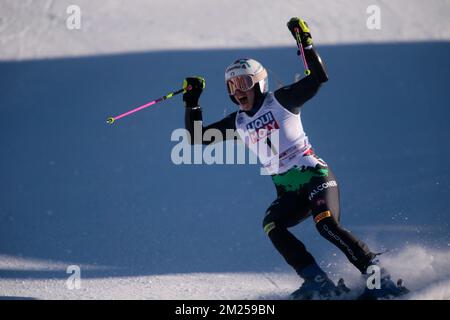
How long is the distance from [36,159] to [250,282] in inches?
148

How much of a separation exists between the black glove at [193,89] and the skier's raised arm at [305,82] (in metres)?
0.61

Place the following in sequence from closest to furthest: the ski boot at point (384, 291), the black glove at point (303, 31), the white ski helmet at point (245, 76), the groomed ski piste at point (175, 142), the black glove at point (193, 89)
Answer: the ski boot at point (384, 291)
the black glove at point (303, 31)
the white ski helmet at point (245, 76)
the black glove at point (193, 89)
the groomed ski piste at point (175, 142)

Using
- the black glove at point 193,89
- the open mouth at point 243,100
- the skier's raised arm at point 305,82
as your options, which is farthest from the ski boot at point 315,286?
the black glove at point 193,89

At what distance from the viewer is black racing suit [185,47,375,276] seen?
17.5 feet

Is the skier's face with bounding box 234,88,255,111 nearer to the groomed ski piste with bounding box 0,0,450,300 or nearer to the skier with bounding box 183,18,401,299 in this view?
the skier with bounding box 183,18,401,299

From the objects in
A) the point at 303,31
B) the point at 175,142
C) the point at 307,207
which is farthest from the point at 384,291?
the point at 175,142

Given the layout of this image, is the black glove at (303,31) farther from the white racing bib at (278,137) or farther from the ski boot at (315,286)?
the ski boot at (315,286)

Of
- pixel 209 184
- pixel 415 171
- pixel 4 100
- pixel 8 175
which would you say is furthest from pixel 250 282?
pixel 4 100

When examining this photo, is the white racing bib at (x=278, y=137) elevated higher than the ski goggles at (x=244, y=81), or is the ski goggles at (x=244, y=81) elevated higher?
the ski goggles at (x=244, y=81)

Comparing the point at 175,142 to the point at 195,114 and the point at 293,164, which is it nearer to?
the point at 195,114

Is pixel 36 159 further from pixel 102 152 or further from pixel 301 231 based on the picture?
pixel 301 231

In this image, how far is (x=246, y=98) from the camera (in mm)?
5703

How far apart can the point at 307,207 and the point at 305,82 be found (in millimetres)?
910

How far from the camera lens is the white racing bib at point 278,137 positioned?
562cm
